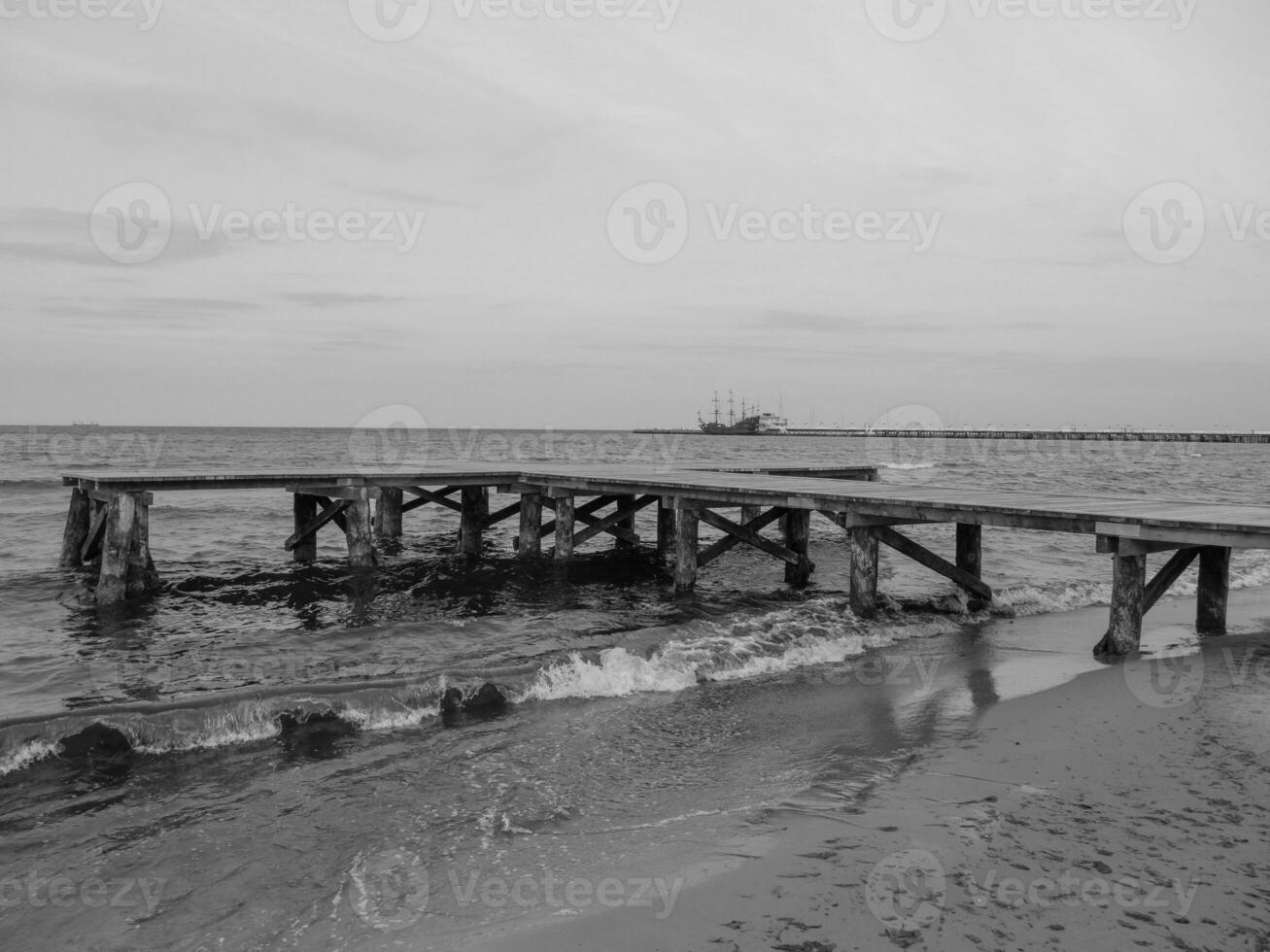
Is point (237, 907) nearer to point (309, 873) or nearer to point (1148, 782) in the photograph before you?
point (309, 873)

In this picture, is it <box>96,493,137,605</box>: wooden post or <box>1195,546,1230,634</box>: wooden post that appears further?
<box>96,493,137,605</box>: wooden post

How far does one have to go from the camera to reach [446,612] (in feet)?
51.5

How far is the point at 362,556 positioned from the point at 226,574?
3.06 meters

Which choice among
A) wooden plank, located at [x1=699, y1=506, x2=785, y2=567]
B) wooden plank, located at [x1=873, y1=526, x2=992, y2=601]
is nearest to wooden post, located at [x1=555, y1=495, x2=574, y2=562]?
wooden plank, located at [x1=699, y1=506, x2=785, y2=567]

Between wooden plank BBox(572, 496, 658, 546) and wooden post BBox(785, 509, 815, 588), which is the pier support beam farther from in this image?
wooden post BBox(785, 509, 815, 588)

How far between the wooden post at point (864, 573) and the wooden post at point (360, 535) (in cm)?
1058

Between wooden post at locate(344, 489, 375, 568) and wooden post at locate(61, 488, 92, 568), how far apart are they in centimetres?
610

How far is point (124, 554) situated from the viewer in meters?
16.2

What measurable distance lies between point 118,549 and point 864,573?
1346 centimetres

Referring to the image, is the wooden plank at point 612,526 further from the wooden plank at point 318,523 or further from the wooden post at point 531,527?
the wooden plank at point 318,523

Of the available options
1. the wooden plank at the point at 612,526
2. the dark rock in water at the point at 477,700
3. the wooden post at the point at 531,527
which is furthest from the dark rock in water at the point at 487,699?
the wooden post at the point at 531,527

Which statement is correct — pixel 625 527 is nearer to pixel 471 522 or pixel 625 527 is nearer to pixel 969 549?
pixel 471 522

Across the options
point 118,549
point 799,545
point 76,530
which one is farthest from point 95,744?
point 76,530

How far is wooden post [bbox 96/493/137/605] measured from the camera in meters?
15.9
